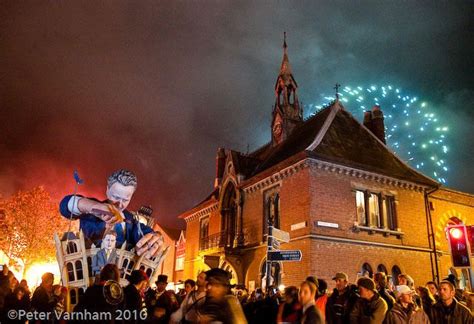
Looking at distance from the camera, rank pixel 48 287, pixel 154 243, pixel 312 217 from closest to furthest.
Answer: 1. pixel 154 243
2. pixel 48 287
3. pixel 312 217

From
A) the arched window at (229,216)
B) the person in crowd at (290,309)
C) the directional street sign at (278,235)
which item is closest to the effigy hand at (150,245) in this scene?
the person in crowd at (290,309)

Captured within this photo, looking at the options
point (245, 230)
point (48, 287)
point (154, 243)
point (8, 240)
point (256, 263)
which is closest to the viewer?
point (154, 243)

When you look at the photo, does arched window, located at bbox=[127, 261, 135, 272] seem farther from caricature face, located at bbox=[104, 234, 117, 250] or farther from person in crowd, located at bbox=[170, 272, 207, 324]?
person in crowd, located at bbox=[170, 272, 207, 324]

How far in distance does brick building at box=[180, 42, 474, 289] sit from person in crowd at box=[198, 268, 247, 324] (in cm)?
1343

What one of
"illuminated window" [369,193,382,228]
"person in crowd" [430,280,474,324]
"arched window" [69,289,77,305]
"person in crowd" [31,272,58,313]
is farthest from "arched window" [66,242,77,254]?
"illuminated window" [369,193,382,228]

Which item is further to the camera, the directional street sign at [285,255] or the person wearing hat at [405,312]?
the directional street sign at [285,255]

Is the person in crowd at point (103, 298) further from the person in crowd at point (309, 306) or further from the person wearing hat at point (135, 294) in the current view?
the person in crowd at point (309, 306)

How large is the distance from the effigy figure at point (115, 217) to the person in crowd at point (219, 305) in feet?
6.82

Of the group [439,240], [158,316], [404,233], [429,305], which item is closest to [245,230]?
[404,233]

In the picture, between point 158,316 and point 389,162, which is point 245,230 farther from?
point 158,316

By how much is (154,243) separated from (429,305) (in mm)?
5963

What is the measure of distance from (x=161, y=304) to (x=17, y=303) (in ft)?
11.9

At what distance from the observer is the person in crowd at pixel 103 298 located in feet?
13.0

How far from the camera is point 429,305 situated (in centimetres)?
771
